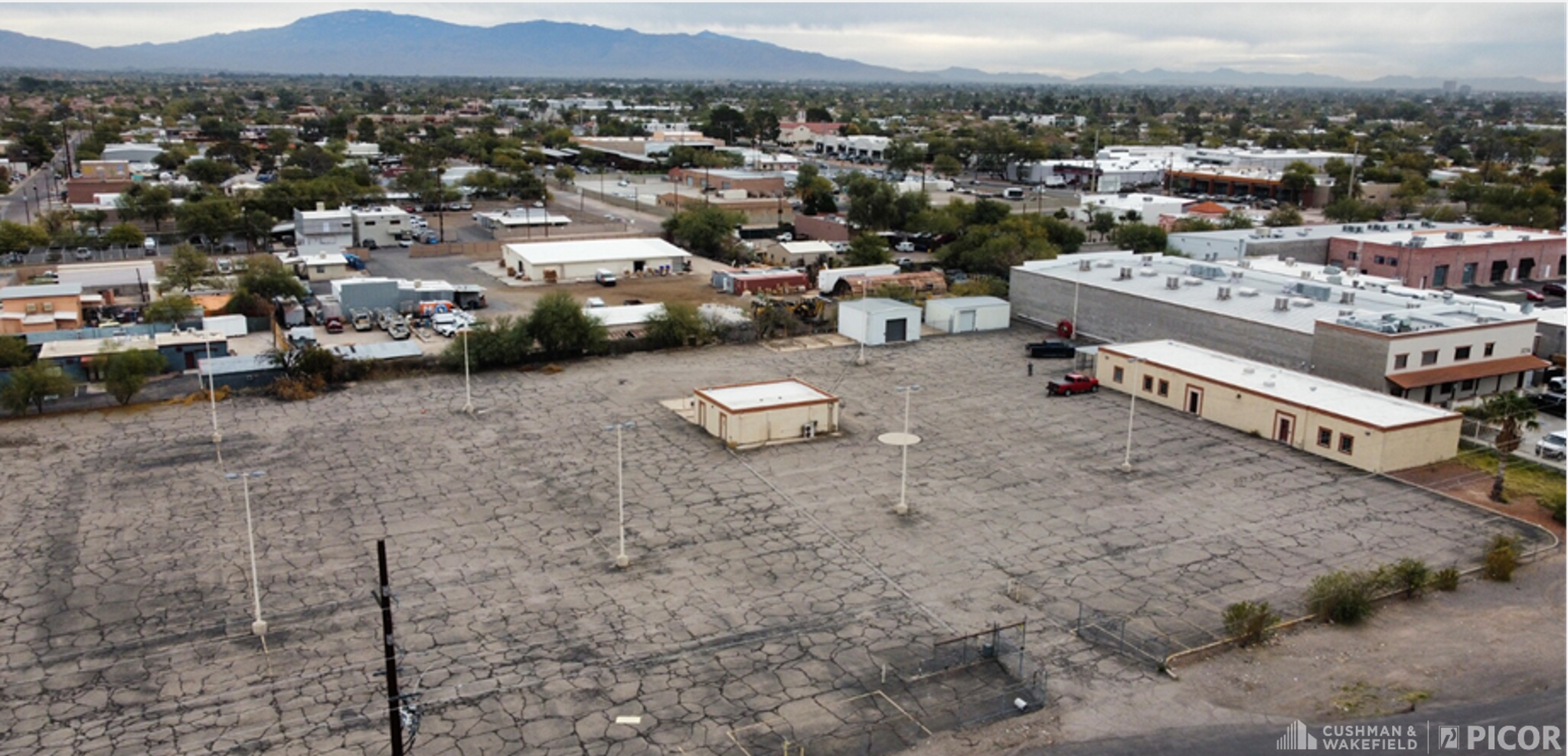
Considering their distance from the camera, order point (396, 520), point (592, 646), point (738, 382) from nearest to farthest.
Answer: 1. point (592, 646)
2. point (396, 520)
3. point (738, 382)

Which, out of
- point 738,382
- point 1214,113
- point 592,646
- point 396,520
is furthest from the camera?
point 1214,113

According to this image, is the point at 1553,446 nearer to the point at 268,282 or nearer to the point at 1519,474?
the point at 1519,474

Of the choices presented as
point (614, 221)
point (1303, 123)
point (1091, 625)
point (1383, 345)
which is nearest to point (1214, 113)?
point (1303, 123)

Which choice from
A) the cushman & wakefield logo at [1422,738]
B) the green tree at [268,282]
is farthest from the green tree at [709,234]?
the cushman & wakefield logo at [1422,738]

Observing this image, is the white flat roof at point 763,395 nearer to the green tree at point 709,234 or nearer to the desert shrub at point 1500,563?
the desert shrub at point 1500,563

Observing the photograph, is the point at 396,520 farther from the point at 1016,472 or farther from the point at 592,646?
the point at 1016,472
